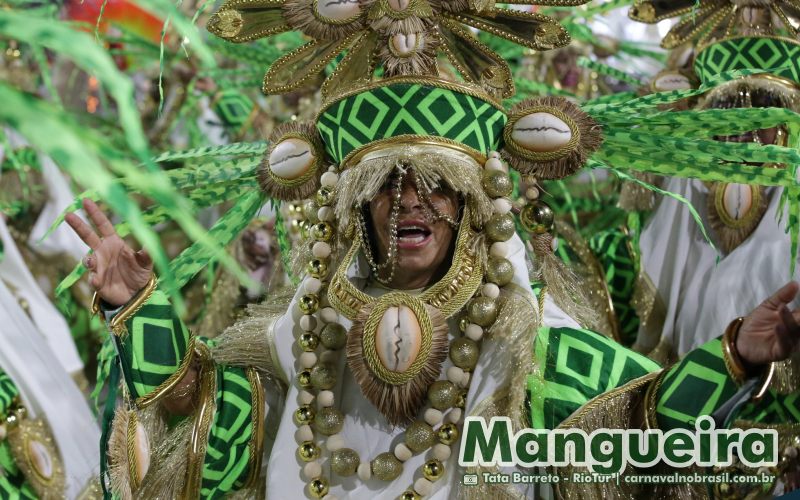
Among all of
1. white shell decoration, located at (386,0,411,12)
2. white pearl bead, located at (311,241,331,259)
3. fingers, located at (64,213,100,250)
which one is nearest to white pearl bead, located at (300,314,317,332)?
white pearl bead, located at (311,241,331,259)

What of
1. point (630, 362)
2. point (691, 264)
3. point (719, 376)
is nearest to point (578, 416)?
point (630, 362)

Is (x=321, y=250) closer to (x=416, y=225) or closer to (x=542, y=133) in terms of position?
(x=416, y=225)

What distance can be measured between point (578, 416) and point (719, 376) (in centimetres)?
29

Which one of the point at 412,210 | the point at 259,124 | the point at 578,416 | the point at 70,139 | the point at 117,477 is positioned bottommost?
the point at 70,139

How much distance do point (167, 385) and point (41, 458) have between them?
126cm

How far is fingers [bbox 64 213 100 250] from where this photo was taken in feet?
6.25

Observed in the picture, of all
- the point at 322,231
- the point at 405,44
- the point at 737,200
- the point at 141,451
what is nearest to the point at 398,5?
the point at 405,44

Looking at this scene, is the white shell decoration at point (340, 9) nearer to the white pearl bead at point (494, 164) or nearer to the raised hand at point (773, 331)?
the white pearl bead at point (494, 164)

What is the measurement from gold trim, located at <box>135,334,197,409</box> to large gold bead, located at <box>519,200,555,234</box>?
2.58 ft

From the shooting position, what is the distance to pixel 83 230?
1950mm

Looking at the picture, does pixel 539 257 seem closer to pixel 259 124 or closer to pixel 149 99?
pixel 259 124

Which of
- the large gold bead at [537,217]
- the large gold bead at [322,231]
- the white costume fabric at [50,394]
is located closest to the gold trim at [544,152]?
the large gold bead at [537,217]

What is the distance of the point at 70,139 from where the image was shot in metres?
0.77

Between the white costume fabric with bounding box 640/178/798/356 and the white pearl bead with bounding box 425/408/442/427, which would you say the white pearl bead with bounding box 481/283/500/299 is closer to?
the white pearl bead with bounding box 425/408/442/427
